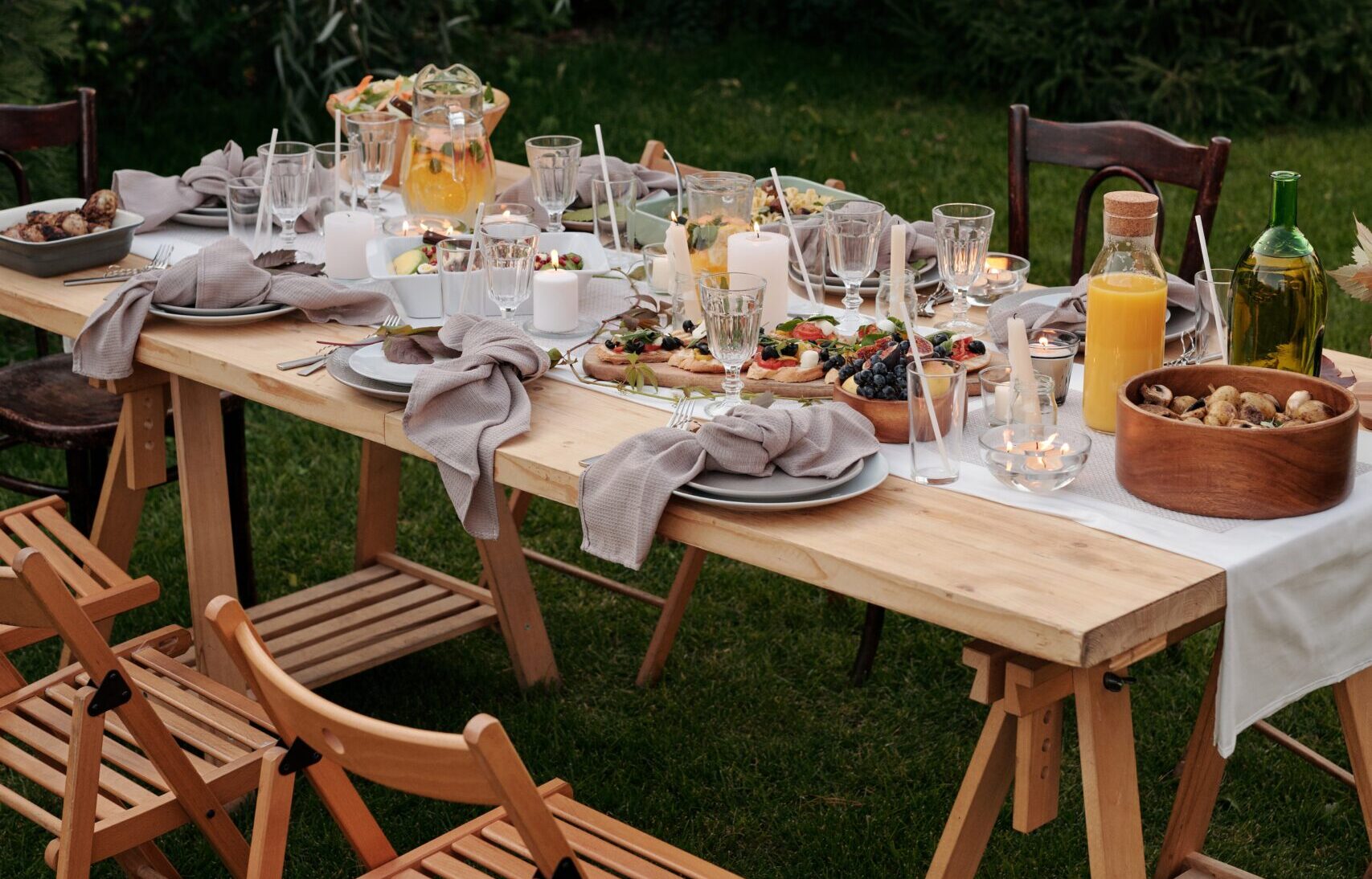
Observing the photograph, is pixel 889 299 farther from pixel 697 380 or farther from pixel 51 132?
pixel 51 132

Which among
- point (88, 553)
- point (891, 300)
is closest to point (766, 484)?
point (891, 300)

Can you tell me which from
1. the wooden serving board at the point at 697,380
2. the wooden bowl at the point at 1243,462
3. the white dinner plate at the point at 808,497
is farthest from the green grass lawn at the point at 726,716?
the wooden serving board at the point at 697,380

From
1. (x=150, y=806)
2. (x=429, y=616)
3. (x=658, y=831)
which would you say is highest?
A: (x=150, y=806)

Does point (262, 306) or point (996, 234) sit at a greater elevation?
point (262, 306)

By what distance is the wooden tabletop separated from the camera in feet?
5.39

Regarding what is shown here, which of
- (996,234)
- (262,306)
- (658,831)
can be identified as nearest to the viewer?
(262,306)

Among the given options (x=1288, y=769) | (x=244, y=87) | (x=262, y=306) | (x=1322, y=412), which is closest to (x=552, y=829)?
(x=1322, y=412)

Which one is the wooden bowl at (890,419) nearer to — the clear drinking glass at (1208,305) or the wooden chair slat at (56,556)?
the clear drinking glass at (1208,305)

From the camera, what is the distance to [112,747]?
2.34 meters

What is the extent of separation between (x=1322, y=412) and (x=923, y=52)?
25.1 feet

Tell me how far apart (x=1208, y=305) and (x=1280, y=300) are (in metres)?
0.22

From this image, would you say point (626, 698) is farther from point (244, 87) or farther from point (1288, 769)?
point (244, 87)

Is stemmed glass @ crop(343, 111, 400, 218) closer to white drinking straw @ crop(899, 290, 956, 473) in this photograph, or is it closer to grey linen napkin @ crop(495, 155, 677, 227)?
grey linen napkin @ crop(495, 155, 677, 227)

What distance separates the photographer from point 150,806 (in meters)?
2.15
